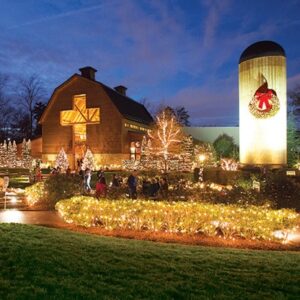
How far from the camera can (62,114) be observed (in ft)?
132

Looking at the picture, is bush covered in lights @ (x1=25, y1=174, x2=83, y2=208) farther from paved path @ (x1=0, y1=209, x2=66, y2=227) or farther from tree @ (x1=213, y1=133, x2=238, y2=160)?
tree @ (x1=213, y1=133, x2=238, y2=160)

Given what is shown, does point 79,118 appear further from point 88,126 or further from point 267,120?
point 267,120

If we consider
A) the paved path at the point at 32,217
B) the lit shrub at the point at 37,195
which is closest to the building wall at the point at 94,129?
the lit shrub at the point at 37,195

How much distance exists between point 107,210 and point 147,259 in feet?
13.2

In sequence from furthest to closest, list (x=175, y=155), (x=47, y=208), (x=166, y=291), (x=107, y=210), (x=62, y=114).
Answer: (x=62, y=114)
(x=175, y=155)
(x=47, y=208)
(x=107, y=210)
(x=166, y=291)

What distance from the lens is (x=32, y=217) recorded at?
12602 mm

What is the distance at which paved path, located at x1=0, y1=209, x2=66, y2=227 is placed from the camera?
38.4 feet

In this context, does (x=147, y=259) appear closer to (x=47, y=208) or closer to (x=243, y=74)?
(x=47, y=208)

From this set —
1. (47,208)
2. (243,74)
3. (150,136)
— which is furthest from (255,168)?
(150,136)

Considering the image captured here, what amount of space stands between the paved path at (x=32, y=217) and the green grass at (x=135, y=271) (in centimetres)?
351

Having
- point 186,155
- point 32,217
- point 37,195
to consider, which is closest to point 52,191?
point 37,195

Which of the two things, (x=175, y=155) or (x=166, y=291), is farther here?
(x=175, y=155)

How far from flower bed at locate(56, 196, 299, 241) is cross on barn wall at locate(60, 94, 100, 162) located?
28.2m

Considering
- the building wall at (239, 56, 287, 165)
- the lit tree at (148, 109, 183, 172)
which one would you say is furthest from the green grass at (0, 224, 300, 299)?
the lit tree at (148, 109, 183, 172)
